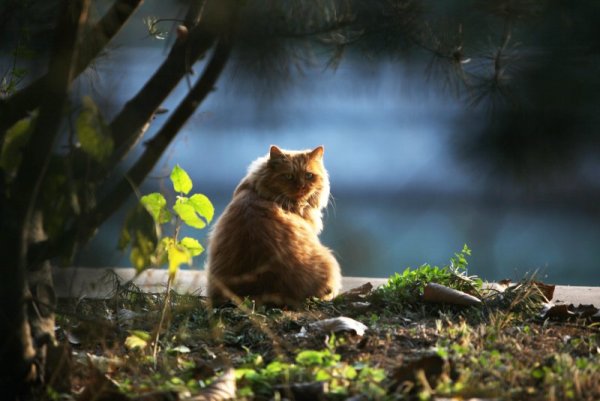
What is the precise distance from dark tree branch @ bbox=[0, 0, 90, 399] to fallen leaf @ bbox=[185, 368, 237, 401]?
0.47 metres

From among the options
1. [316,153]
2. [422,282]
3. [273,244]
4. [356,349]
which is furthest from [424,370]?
[316,153]

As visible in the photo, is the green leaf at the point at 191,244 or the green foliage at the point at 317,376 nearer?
the green foliage at the point at 317,376

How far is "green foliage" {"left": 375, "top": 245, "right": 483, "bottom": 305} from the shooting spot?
313 cm

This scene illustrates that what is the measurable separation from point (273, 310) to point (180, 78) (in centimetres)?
130

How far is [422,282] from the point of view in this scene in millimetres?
3240

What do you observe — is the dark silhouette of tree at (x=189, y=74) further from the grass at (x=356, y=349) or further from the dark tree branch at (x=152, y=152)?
the grass at (x=356, y=349)

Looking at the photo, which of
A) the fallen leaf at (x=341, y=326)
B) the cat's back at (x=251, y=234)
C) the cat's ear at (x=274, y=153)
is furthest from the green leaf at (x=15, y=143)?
the cat's ear at (x=274, y=153)

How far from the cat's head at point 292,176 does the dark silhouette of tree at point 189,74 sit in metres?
1.45

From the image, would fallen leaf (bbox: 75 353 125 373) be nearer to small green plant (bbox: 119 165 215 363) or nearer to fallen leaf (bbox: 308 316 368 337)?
small green plant (bbox: 119 165 215 363)

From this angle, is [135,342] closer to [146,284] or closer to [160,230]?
[160,230]

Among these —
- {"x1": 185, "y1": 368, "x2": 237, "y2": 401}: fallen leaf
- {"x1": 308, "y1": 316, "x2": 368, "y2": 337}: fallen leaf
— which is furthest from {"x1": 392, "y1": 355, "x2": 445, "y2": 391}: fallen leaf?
{"x1": 308, "y1": 316, "x2": 368, "y2": 337}: fallen leaf

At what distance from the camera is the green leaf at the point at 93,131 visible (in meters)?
1.58

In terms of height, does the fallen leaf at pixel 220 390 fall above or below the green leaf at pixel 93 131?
below

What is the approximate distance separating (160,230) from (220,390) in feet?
2.06
